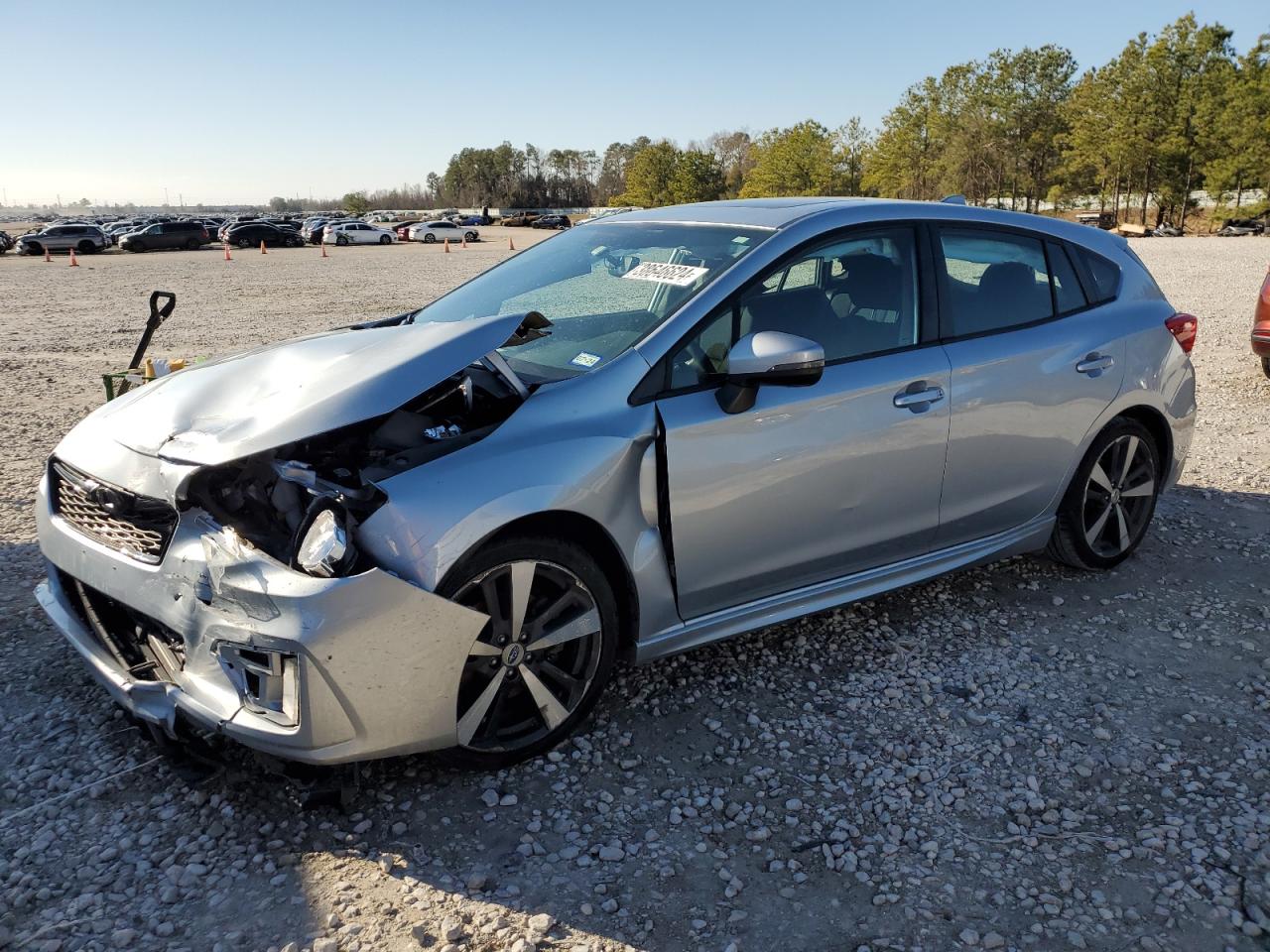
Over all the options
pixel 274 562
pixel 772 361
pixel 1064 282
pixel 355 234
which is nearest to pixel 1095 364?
pixel 1064 282

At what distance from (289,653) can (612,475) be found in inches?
43.8

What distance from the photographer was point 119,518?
302cm

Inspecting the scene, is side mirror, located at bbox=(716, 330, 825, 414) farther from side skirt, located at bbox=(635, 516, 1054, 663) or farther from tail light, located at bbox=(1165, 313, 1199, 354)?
tail light, located at bbox=(1165, 313, 1199, 354)

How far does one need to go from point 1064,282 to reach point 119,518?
160 inches

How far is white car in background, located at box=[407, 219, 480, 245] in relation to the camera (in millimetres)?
54188

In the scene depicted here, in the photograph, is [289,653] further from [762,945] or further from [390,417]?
[762,945]

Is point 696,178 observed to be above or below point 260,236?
above

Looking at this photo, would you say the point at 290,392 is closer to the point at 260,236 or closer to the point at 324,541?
the point at 324,541

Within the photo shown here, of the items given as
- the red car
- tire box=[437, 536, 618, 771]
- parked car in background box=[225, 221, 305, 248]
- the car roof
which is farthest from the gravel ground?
parked car in background box=[225, 221, 305, 248]

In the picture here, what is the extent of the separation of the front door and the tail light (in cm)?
165

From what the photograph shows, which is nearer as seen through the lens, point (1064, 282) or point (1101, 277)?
point (1064, 282)

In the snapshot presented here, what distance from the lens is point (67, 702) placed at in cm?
352

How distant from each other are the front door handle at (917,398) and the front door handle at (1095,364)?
0.94 meters

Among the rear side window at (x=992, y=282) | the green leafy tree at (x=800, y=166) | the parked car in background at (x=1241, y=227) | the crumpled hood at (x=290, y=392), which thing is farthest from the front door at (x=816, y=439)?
the green leafy tree at (x=800, y=166)
